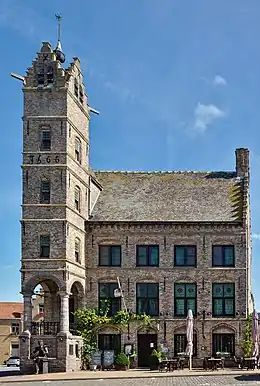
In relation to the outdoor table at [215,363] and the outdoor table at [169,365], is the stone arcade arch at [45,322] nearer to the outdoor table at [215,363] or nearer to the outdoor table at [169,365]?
the outdoor table at [169,365]

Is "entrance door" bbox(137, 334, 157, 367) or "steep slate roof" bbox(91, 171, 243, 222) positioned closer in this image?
"entrance door" bbox(137, 334, 157, 367)

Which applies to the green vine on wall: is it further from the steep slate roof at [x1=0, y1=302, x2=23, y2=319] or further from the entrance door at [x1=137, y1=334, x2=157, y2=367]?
the steep slate roof at [x1=0, y1=302, x2=23, y2=319]

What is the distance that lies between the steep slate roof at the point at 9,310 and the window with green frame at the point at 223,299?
5099 centimetres

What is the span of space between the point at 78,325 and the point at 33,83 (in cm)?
1500

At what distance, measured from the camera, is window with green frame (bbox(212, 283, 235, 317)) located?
1964 inches

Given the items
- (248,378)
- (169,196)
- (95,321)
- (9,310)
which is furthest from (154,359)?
(9,310)

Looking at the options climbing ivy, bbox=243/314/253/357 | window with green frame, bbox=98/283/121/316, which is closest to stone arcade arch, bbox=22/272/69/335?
window with green frame, bbox=98/283/121/316

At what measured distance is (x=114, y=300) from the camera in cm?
5006

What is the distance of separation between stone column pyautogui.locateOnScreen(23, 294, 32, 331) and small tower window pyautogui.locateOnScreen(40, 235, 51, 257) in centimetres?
254

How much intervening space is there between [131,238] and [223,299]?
6956mm

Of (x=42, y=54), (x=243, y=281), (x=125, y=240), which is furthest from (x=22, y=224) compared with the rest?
(x=243, y=281)

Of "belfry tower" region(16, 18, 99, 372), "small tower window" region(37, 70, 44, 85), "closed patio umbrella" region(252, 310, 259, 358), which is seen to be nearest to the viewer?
"closed patio umbrella" region(252, 310, 259, 358)

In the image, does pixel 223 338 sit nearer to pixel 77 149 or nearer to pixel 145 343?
pixel 145 343

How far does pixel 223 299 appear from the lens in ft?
164
